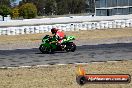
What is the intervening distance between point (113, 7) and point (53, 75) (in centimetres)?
5338

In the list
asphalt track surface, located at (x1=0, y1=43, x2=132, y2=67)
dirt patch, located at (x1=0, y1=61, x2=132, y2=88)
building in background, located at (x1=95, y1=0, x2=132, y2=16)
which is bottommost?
asphalt track surface, located at (x1=0, y1=43, x2=132, y2=67)

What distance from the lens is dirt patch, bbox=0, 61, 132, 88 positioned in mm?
10633

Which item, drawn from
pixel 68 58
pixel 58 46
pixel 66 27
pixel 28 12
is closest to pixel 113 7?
pixel 28 12

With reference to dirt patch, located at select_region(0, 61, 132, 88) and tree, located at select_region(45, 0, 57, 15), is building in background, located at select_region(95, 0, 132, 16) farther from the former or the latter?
tree, located at select_region(45, 0, 57, 15)

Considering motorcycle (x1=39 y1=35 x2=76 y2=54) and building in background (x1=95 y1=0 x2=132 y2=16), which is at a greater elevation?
building in background (x1=95 y1=0 x2=132 y2=16)

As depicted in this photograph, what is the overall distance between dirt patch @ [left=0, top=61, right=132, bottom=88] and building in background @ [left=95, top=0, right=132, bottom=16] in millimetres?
48842

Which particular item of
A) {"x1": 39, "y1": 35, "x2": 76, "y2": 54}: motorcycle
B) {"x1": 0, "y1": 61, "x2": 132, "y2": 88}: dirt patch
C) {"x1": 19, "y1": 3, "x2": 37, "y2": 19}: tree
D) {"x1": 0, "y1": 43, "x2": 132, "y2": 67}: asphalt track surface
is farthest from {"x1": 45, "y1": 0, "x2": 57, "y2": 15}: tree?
{"x1": 0, "y1": 61, "x2": 132, "y2": 88}: dirt patch

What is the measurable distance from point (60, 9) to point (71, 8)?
3550 mm

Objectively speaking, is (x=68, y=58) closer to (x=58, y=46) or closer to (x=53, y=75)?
(x=58, y=46)

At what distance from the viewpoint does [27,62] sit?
16.3m

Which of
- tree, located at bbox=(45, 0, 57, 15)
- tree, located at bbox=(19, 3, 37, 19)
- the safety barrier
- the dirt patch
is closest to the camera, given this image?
the dirt patch

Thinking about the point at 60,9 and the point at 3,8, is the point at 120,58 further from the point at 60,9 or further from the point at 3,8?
the point at 60,9

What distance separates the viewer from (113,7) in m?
64.4

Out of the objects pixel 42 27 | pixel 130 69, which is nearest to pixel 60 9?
pixel 42 27
